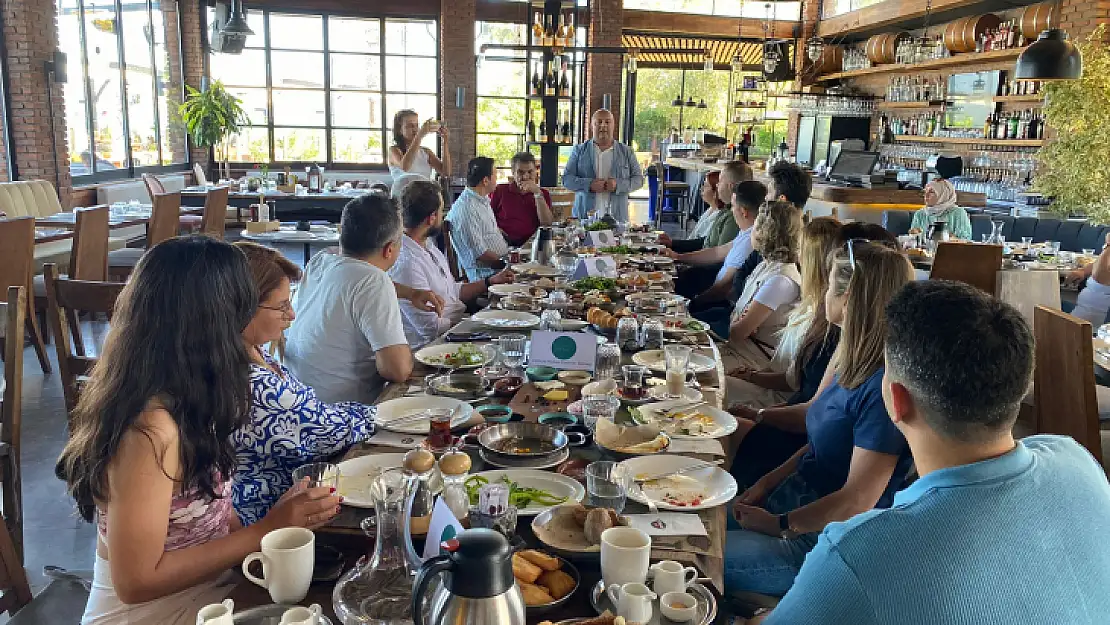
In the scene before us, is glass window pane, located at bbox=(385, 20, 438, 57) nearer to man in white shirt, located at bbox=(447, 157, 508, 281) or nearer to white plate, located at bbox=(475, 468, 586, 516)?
man in white shirt, located at bbox=(447, 157, 508, 281)

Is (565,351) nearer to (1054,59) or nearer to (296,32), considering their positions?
(1054,59)

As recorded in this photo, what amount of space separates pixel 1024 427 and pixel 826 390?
2244 millimetres

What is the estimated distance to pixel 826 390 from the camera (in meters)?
2.28

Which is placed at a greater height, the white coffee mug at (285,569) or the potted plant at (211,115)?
the potted plant at (211,115)

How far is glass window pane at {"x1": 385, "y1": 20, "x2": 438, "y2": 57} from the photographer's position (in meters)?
13.7

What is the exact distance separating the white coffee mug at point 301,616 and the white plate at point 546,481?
632mm

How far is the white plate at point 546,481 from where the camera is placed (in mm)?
1777

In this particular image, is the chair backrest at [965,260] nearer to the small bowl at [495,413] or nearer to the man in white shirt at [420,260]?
the man in white shirt at [420,260]

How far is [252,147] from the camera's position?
13602 mm

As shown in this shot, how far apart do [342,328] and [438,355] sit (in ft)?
1.16

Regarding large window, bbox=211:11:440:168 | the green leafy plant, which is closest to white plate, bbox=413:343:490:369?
the green leafy plant

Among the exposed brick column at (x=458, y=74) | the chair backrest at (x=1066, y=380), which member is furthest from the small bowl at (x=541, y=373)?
the exposed brick column at (x=458, y=74)

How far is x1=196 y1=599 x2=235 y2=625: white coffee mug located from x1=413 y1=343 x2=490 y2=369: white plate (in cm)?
164

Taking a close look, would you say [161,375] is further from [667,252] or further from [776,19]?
[776,19]
